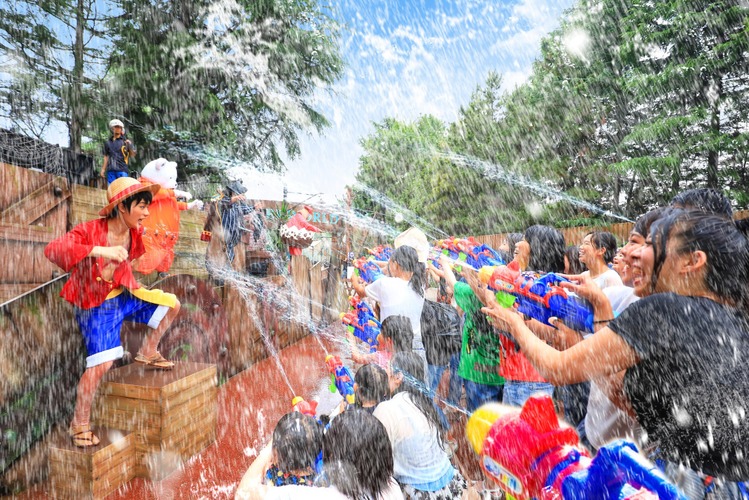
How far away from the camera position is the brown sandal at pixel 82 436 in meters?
2.83

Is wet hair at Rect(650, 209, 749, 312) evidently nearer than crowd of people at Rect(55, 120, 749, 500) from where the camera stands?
No

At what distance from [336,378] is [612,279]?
2.14 m

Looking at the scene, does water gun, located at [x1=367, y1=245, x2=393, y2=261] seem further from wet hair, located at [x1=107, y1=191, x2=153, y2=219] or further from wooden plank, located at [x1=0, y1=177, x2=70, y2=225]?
wooden plank, located at [x1=0, y1=177, x2=70, y2=225]

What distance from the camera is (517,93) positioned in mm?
19781

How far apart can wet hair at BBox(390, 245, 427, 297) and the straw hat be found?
2084mm

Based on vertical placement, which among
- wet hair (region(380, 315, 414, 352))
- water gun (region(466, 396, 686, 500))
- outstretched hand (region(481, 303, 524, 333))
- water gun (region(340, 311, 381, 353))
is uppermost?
outstretched hand (region(481, 303, 524, 333))

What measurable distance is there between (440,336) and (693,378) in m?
2.32

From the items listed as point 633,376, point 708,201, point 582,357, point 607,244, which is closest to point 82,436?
point 582,357

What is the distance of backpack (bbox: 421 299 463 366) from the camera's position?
3525mm

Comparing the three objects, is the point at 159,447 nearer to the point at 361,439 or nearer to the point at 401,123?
the point at 361,439

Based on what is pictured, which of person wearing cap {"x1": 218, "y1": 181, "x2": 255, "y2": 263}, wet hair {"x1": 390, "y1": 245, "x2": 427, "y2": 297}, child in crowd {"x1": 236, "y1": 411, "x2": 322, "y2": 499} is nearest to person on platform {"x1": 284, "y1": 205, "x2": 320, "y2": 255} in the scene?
person wearing cap {"x1": 218, "y1": 181, "x2": 255, "y2": 263}

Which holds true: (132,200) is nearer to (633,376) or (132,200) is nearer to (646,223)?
(633,376)

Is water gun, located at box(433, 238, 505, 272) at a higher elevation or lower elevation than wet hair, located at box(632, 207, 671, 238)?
lower

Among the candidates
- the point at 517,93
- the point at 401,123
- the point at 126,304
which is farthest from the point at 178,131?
the point at 401,123
